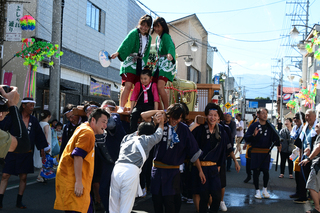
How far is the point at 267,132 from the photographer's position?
8117 millimetres

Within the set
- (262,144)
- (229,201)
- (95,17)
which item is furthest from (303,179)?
(95,17)

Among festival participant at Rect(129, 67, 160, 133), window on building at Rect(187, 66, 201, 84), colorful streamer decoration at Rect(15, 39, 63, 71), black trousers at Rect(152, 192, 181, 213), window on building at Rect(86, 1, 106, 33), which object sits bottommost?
black trousers at Rect(152, 192, 181, 213)

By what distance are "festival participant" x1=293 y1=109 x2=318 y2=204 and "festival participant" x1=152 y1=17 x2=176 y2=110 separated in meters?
3.06

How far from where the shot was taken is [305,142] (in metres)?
7.17

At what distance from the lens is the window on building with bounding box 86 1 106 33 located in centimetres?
1855

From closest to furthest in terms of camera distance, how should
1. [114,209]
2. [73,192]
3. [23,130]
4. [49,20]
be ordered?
1. [23,130]
2. [73,192]
3. [114,209]
4. [49,20]

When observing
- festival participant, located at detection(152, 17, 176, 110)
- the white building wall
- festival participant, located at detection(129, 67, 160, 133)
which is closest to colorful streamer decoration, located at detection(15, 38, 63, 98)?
the white building wall

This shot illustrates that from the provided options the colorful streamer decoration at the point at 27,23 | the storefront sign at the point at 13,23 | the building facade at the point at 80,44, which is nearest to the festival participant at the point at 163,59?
the colorful streamer decoration at the point at 27,23

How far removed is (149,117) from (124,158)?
36.2 inches

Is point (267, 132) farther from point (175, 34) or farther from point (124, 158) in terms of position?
point (175, 34)

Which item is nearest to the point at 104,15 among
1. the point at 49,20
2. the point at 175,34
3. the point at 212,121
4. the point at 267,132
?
the point at 49,20

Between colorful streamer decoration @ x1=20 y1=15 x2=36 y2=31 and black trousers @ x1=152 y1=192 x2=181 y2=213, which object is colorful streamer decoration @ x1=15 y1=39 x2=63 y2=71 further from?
black trousers @ x1=152 y1=192 x2=181 y2=213

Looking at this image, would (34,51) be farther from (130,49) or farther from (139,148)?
(139,148)

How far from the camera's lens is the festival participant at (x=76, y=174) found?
404 cm
